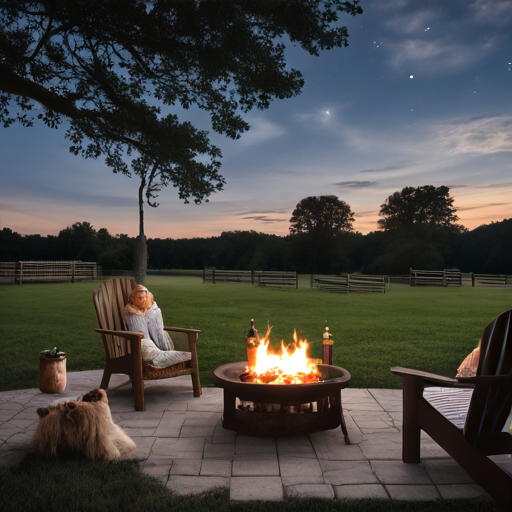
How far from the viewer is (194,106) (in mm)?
8680

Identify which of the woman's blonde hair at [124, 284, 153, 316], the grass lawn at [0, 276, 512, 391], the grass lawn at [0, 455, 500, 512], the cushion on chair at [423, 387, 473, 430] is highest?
the woman's blonde hair at [124, 284, 153, 316]

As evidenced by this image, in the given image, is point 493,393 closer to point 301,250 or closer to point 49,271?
point 49,271

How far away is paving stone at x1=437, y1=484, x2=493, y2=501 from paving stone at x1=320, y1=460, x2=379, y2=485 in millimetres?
339

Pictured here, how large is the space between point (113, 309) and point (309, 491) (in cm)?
263

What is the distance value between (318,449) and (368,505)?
0.70m

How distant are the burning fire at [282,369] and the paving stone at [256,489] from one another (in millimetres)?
693

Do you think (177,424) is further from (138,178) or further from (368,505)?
(138,178)

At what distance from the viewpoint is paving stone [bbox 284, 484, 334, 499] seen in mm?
2211

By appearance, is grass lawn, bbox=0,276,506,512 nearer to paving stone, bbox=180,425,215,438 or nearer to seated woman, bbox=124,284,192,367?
paving stone, bbox=180,425,215,438

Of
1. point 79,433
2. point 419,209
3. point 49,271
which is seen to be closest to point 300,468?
point 79,433

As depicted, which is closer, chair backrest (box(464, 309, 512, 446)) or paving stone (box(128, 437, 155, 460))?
chair backrest (box(464, 309, 512, 446))

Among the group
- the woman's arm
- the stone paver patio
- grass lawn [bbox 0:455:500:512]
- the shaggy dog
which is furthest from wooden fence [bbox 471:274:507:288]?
the shaggy dog

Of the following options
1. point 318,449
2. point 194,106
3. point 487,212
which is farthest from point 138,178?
point 487,212

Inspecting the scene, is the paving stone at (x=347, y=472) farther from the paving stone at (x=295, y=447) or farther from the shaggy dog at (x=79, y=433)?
the shaggy dog at (x=79, y=433)
